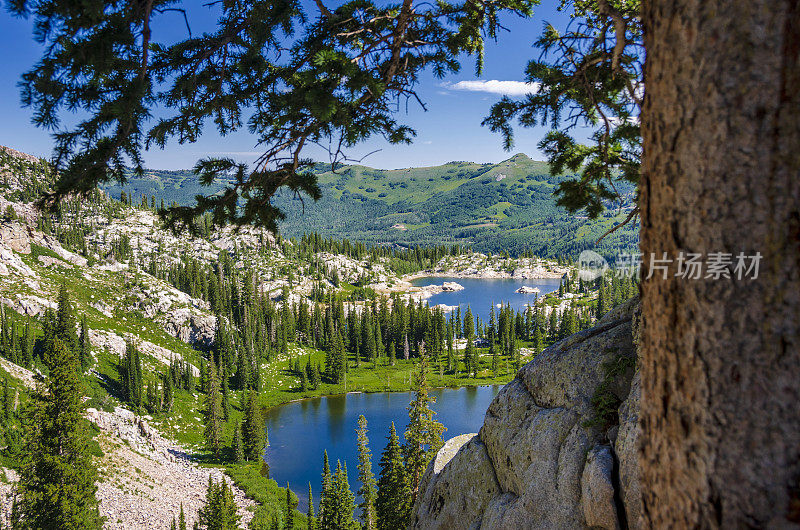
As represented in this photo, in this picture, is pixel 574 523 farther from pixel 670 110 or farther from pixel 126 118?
pixel 126 118

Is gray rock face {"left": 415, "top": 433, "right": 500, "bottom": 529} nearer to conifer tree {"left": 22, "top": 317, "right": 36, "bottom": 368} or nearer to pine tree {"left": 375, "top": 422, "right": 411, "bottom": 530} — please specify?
pine tree {"left": 375, "top": 422, "right": 411, "bottom": 530}

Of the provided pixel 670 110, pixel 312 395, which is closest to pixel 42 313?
pixel 312 395

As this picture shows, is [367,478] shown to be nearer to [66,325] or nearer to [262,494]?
[262,494]

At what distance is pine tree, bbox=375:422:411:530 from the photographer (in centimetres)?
2377

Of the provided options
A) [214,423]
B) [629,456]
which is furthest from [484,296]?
[629,456]

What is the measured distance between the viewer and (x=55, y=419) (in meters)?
22.1

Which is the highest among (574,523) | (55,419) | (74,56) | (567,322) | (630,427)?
(74,56)

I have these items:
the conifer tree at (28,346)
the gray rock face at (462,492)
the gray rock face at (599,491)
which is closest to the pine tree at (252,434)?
the conifer tree at (28,346)

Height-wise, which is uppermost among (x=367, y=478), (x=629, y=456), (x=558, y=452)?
(x=629, y=456)

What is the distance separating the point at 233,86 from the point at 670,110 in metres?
5.62

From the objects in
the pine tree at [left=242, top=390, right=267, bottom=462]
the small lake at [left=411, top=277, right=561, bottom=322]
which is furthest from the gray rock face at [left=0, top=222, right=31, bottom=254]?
the small lake at [left=411, top=277, right=561, bottom=322]

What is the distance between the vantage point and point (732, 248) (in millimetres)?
1659

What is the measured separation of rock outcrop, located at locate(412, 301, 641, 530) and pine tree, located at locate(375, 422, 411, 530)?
54.3 ft

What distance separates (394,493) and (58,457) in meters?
17.0
